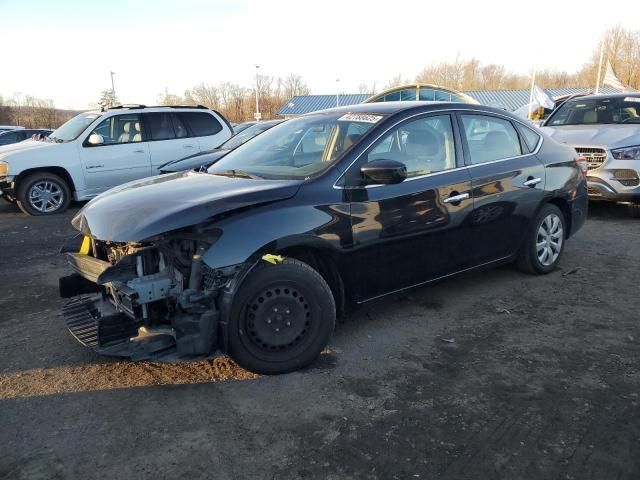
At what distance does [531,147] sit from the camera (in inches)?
198

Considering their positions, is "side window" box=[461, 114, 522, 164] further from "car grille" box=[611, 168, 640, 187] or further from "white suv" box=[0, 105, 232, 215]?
"white suv" box=[0, 105, 232, 215]

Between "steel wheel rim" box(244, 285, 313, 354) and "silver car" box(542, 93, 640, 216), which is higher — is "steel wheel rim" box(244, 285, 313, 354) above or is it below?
below

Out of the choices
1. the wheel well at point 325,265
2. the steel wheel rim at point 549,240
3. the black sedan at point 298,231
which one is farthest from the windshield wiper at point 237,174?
the steel wheel rim at point 549,240

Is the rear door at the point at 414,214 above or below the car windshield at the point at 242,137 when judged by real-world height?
below

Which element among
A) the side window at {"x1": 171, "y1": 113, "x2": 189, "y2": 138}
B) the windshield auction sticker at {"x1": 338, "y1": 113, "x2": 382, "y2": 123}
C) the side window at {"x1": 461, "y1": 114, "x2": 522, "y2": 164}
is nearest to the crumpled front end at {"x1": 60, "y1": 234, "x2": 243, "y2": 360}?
the windshield auction sticker at {"x1": 338, "y1": 113, "x2": 382, "y2": 123}

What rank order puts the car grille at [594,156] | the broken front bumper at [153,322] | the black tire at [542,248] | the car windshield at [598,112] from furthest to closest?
the car windshield at [598,112] < the car grille at [594,156] < the black tire at [542,248] < the broken front bumper at [153,322]

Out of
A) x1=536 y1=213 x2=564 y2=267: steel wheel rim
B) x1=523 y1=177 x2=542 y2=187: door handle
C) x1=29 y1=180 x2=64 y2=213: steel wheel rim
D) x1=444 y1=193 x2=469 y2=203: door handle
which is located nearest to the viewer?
x1=444 y1=193 x2=469 y2=203: door handle

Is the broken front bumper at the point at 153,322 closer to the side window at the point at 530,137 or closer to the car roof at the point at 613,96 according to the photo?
the side window at the point at 530,137

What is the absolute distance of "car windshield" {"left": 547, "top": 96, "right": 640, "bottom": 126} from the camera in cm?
852

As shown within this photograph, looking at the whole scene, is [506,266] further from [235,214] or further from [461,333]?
[235,214]

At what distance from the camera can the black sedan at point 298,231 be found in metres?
3.09

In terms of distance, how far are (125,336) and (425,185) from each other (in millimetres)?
2364

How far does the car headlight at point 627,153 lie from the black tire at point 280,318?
20.4ft

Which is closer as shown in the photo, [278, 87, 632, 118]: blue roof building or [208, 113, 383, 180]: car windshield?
[208, 113, 383, 180]: car windshield
